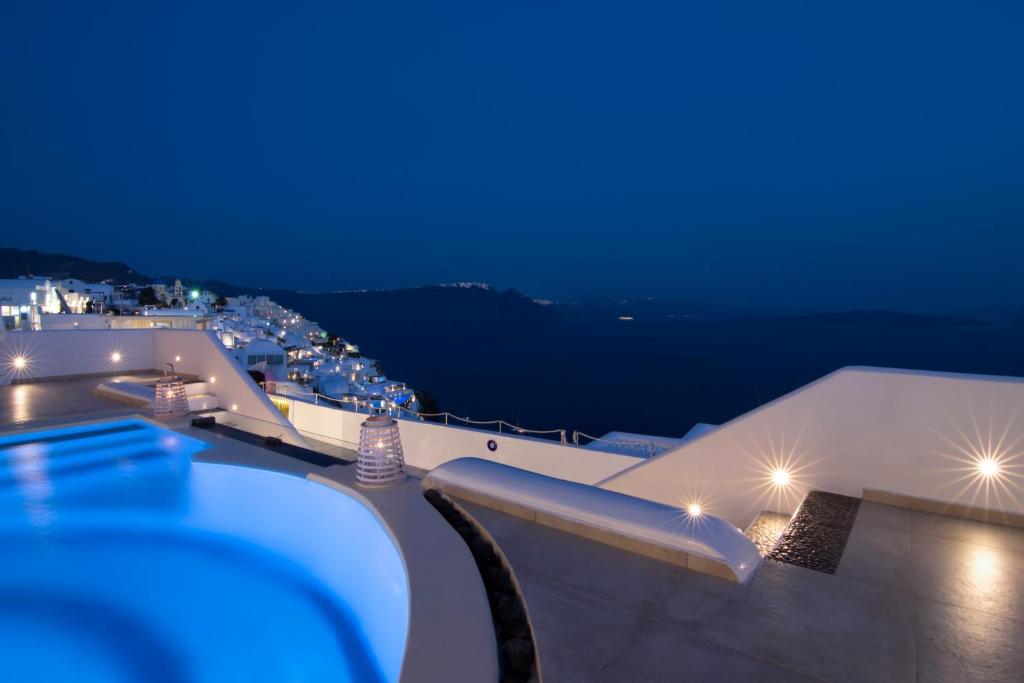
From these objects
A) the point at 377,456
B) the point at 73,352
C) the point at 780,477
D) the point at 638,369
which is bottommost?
the point at 638,369

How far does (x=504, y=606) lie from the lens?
6.17ft

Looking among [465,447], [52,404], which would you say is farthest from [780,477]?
[52,404]

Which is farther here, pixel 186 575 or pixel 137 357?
pixel 137 357

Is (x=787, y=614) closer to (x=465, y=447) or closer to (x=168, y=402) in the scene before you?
(x=168, y=402)

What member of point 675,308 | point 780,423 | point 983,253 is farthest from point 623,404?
point 675,308

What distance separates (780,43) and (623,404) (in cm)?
3727

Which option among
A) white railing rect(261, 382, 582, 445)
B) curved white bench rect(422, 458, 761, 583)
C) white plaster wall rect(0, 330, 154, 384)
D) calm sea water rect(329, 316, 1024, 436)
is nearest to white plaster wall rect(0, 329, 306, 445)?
white plaster wall rect(0, 330, 154, 384)

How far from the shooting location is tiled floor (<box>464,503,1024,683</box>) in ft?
4.94

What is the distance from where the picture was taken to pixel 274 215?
268 ft

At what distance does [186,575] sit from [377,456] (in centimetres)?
173

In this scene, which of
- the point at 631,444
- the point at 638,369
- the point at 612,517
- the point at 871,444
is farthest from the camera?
the point at 638,369

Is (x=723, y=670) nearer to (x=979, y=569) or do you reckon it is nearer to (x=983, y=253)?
(x=979, y=569)

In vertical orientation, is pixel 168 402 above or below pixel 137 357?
→ below

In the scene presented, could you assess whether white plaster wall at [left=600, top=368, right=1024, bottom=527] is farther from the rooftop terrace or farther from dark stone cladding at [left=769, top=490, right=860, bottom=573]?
the rooftop terrace
